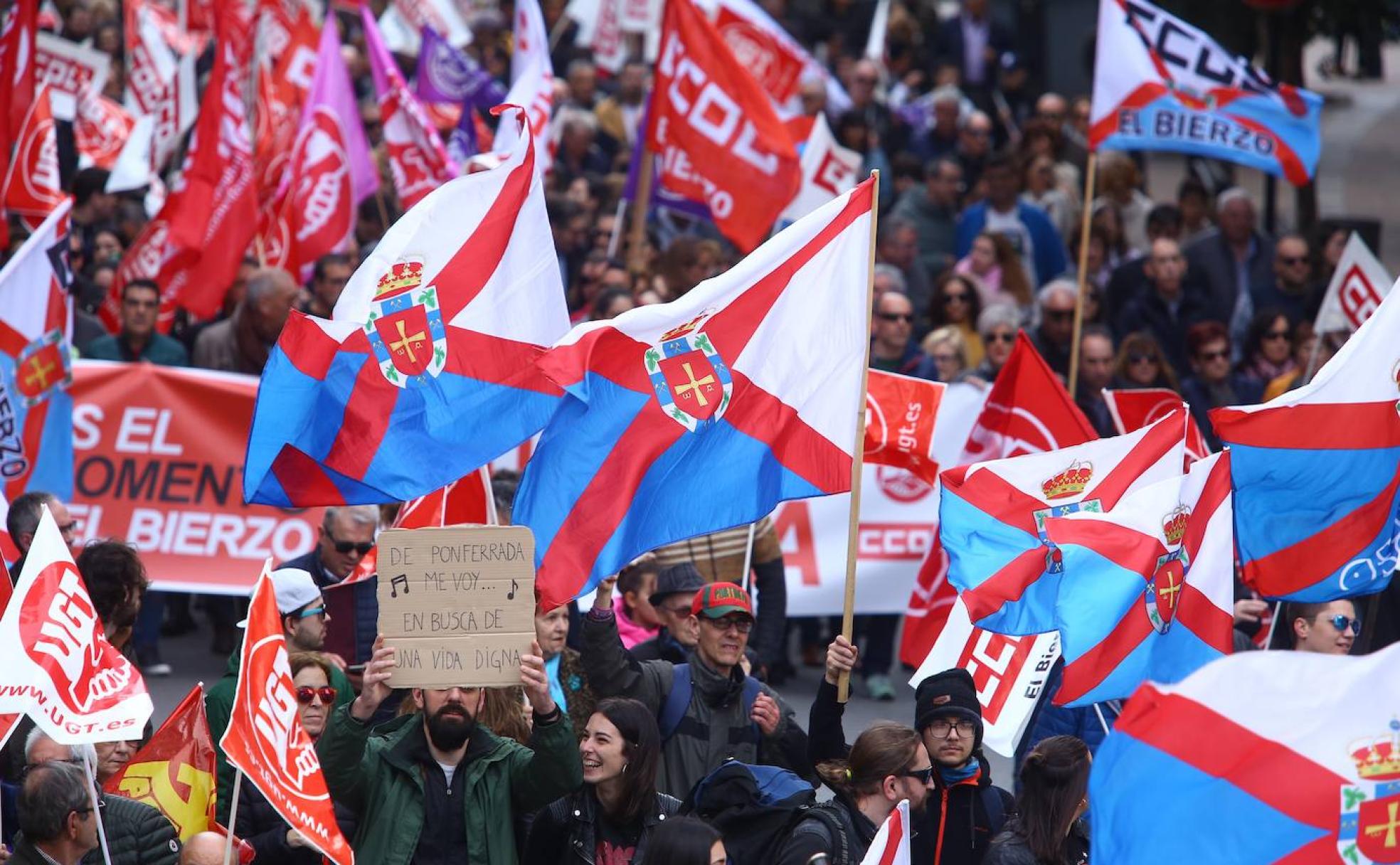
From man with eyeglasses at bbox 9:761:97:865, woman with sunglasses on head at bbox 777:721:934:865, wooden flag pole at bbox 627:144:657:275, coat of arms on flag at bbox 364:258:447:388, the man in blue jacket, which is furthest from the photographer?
the man in blue jacket

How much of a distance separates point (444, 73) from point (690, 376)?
925 centimetres

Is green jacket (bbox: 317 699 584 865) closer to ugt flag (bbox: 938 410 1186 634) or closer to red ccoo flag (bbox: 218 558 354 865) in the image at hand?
red ccoo flag (bbox: 218 558 354 865)

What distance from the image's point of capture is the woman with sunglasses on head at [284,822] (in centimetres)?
711

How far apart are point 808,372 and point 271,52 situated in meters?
10.1

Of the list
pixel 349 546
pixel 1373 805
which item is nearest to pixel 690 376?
pixel 349 546

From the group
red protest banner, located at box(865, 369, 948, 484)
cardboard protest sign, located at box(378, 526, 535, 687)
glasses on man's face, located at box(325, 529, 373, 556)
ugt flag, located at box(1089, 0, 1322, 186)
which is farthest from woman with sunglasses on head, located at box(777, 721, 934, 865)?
ugt flag, located at box(1089, 0, 1322, 186)

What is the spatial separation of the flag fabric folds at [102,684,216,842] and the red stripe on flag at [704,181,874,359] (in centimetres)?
206

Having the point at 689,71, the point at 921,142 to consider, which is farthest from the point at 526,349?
the point at 921,142

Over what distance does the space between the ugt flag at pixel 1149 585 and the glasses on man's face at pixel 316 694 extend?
2.36m

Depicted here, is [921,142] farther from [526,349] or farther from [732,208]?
[526,349]

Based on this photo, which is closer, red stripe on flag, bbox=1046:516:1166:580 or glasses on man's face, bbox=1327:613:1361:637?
red stripe on flag, bbox=1046:516:1166:580

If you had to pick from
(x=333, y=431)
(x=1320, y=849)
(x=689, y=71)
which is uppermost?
(x=689, y=71)

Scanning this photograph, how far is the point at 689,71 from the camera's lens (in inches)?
502

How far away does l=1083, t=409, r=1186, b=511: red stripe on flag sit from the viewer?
7941mm
